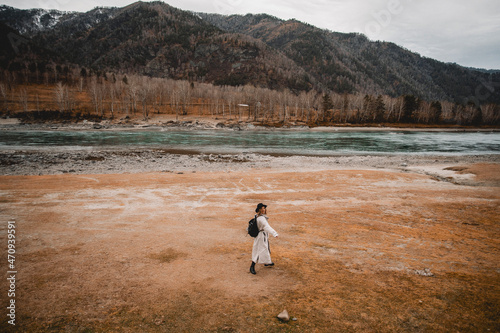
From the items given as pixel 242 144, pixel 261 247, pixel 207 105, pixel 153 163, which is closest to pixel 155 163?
pixel 153 163

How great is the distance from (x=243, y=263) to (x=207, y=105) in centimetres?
13399

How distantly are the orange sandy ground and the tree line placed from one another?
90531 mm

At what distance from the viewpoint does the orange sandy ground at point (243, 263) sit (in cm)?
539

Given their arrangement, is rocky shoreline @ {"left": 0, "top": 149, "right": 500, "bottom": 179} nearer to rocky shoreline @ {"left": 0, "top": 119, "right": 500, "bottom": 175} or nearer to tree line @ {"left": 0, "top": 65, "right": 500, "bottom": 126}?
rocky shoreline @ {"left": 0, "top": 119, "right": 500, "bottom": 175}

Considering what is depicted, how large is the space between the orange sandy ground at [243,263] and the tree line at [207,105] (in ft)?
297

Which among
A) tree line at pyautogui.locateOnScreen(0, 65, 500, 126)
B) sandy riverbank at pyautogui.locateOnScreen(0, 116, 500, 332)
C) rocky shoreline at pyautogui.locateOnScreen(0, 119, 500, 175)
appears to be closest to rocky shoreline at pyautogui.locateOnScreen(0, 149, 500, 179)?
rocky shoreline at pyautogui.locateOnScreen(0, 119, 500, 175)

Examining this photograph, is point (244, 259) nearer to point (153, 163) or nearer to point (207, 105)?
point (153, 163)

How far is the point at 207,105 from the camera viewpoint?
13475 cm

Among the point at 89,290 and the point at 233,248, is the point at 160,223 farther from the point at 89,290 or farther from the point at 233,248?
the point at 89,290

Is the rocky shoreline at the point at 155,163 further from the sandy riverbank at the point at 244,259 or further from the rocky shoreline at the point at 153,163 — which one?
the sandy riverbank at the point at 244,259

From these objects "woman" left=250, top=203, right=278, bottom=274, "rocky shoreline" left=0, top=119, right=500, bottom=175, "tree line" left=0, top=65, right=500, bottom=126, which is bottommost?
"rocky shoreline" left=0, top=119, right=500, bottom=175

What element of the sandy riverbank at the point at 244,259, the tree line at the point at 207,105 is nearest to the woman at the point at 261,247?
the sandy riverbank at the point at 244,259

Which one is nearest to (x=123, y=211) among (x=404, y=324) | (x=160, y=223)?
(x=160, y=223)

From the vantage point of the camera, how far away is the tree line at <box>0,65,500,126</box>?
10612 cm
